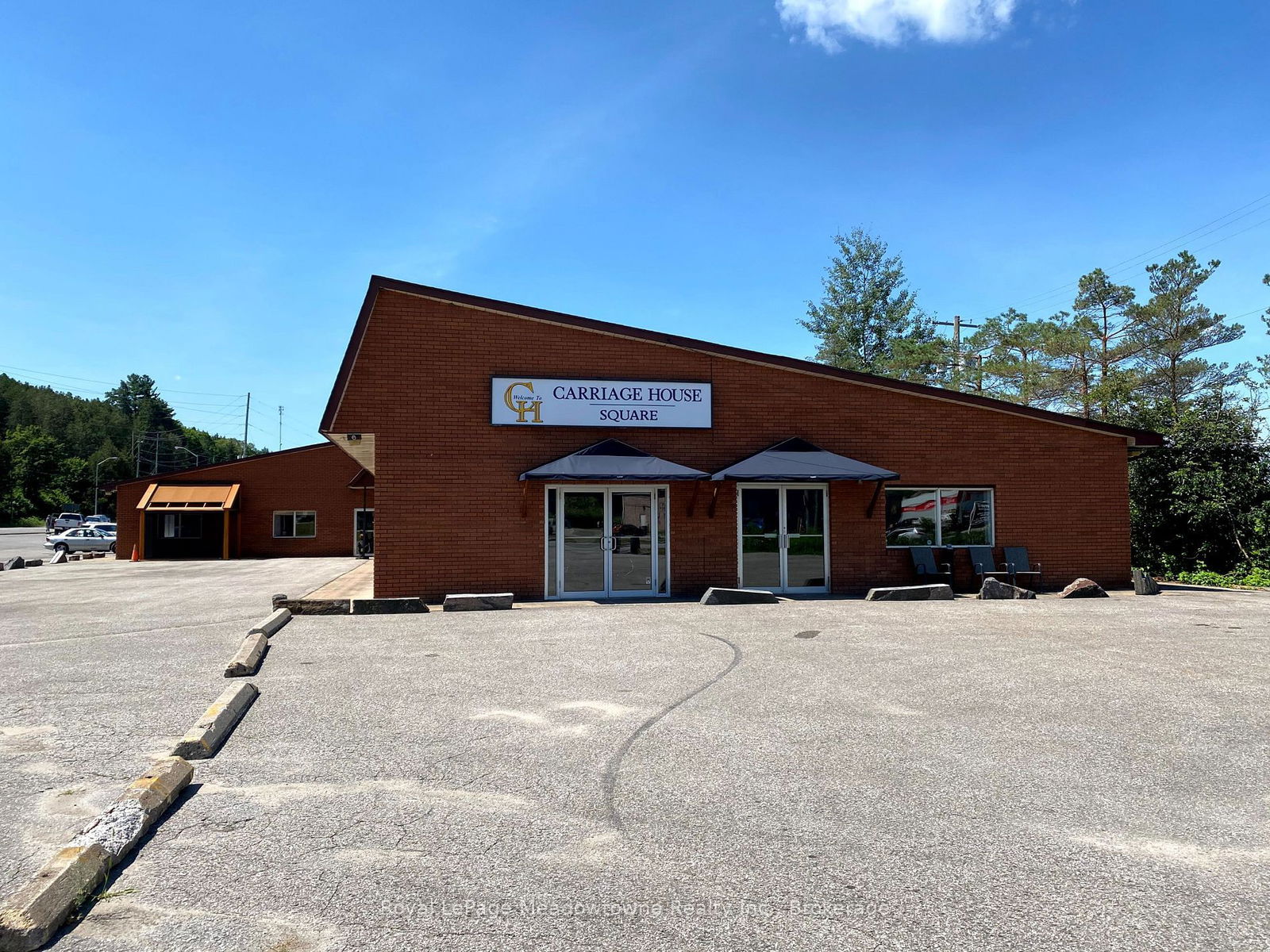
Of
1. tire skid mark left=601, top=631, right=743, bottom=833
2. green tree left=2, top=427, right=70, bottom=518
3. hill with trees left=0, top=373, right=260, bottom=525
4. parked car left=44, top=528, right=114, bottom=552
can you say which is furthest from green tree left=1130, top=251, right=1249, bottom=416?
green tree left=2, top=427, right=70, bottom=518

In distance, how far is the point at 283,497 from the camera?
3566cm

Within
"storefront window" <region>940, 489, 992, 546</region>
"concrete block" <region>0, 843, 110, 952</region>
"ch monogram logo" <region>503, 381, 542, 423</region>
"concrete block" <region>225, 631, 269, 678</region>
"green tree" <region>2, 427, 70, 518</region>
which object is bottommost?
"concrete block" <region>0, 843, 110, 952</region>

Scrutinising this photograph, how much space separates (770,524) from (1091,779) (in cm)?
1101

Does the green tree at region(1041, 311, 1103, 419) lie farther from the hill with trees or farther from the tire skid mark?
the hill with trees

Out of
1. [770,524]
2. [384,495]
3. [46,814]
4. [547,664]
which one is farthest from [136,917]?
[770,524]

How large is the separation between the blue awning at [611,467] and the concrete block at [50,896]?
1083cm

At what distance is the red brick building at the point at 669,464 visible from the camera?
48.2 feet

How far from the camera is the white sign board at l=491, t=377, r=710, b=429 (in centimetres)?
1505

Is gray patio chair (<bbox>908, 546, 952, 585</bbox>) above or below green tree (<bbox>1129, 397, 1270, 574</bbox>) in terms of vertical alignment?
below

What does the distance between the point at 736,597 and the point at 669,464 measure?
2526 millimetres

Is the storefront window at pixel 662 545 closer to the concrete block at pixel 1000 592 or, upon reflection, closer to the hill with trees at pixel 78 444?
the concrete block at pixel 1000 592

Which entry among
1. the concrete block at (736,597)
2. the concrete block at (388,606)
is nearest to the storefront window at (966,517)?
the concrete block at (736,597)

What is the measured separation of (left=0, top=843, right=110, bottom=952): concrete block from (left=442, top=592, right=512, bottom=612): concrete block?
9.70 meters

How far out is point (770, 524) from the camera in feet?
52.4
